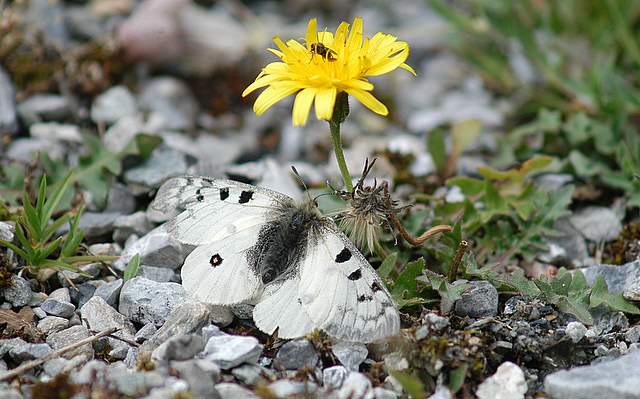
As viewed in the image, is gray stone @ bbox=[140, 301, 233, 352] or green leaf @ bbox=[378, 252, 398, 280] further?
green leaf @ bbox=[378, 252, 398, 280]

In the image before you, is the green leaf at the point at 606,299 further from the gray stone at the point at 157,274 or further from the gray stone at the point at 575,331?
the gray stone at the point at 157,274

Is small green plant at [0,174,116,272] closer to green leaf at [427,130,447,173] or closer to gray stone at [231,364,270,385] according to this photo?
gray stone at [231,364,270,385]

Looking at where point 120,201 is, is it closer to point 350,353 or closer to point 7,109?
point 7,109

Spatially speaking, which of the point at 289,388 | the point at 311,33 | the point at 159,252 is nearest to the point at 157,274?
the point at 159,252

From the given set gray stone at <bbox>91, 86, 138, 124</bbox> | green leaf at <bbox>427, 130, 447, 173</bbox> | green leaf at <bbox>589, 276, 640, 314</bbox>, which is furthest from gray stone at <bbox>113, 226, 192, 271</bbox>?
green leaf at <bbox>589, 276, 640, 314</bbox>

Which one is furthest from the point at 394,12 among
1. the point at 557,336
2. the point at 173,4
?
the point at 557,336

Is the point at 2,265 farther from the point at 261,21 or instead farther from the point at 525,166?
the point at 261,21

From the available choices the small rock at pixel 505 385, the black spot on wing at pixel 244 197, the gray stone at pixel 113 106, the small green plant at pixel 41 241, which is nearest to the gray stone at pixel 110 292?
the small green plant at pixel 41 241

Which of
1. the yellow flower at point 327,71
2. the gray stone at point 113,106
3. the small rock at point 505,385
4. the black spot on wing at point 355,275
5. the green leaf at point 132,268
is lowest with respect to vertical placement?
the small rock at point 505,385
